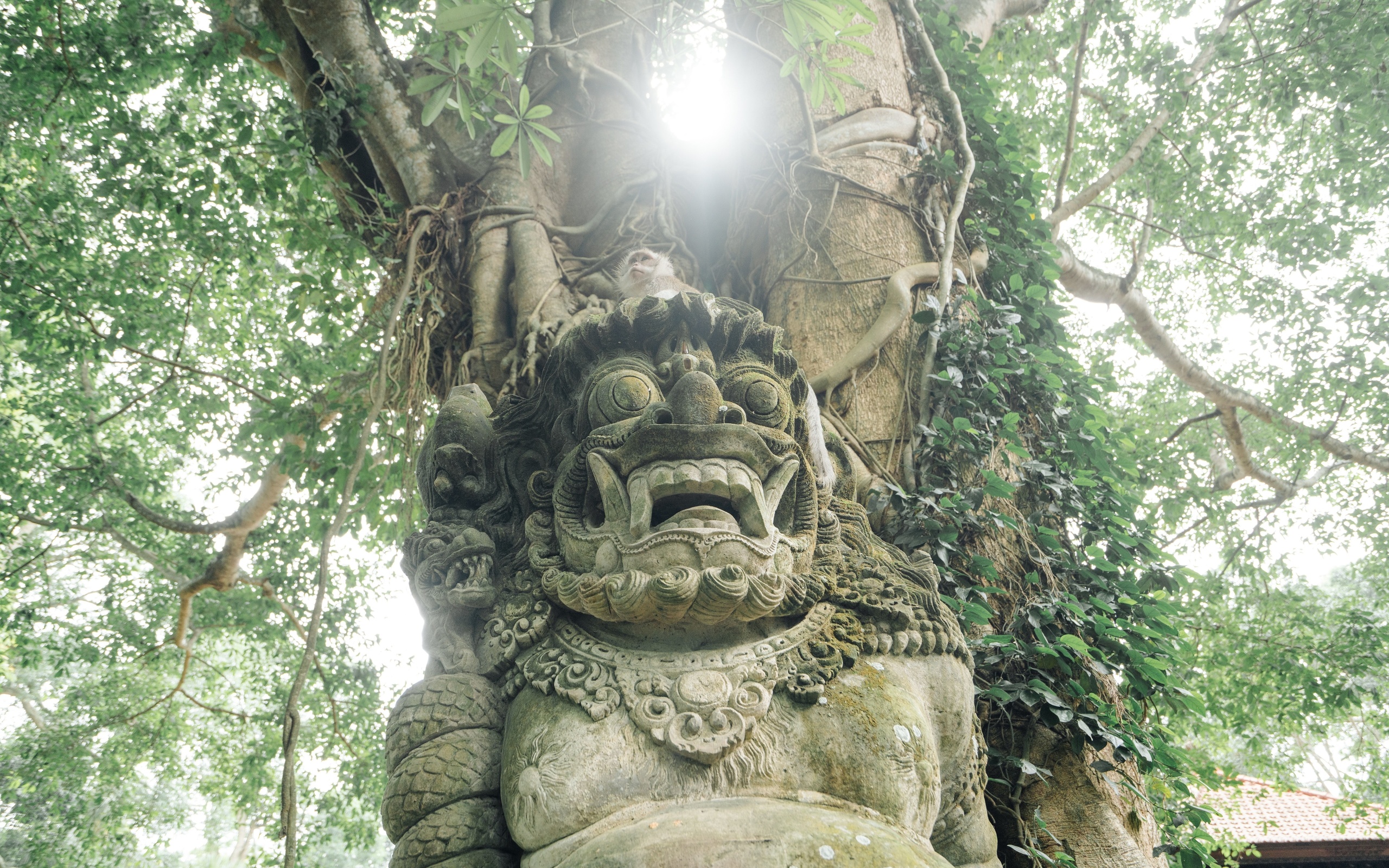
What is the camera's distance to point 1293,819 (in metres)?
7.19

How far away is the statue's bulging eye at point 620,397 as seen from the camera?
221cm

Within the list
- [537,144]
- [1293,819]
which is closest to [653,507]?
[537,144]

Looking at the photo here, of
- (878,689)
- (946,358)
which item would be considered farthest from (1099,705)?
(946,358)

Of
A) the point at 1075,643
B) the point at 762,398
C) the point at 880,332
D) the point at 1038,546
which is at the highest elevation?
the point at 880,332

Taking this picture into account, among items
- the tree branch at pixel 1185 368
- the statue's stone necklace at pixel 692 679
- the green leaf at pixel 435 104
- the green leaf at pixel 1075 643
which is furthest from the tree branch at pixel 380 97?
the tree branch at pixel 1185 368

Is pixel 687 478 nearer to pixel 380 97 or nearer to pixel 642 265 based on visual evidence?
pixel 642 265

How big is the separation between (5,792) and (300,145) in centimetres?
671

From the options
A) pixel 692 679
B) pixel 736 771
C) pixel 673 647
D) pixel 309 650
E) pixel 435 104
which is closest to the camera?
pixel 736 771

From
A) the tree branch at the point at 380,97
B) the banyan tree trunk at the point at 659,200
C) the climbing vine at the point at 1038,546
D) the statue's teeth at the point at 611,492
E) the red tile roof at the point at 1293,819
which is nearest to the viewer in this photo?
the statue's teeth at the point at 611,492

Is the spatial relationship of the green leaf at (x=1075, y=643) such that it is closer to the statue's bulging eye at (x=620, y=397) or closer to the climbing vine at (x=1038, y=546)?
the climbing vine at (x=1038, y=546)

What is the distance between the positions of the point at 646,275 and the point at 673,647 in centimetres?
180

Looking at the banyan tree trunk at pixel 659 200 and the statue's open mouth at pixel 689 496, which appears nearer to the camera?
the statue's open mouth at pixel 689 496

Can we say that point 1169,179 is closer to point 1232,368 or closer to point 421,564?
point 1232,368

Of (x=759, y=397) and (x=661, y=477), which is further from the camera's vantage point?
(x=759, y=397)
